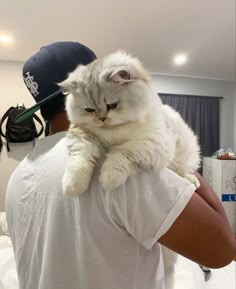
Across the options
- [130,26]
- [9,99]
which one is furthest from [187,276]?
[9,99]

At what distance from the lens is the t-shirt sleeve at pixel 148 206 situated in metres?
0.52

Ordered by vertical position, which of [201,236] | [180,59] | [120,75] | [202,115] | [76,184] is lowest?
[201,236]

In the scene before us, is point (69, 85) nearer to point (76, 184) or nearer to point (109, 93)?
point (109, 93)

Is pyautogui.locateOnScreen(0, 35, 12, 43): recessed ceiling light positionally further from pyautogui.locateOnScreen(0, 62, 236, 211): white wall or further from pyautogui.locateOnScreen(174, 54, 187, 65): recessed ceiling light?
pyautogui.locateOnScreen(174, 54, 187, 65): recessed ceiling light

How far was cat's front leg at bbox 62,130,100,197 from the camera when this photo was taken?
0.55 meters

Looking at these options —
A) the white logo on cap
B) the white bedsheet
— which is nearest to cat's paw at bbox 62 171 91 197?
the white logo on cap

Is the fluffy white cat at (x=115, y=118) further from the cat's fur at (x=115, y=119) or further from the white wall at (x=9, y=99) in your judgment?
the white wall at (x=9, y=99)

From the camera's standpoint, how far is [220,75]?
403 cm

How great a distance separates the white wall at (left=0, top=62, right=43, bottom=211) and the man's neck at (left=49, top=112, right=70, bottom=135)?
2678 mm

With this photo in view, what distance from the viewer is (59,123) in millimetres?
798

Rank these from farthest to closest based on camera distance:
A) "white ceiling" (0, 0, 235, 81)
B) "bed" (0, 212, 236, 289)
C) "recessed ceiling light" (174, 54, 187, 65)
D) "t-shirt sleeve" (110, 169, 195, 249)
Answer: "recessed ceiling light" (174, 54, 187, 65)
"white ceiling" (0, 0, 235, 81)
"bed" (0, 212, 236, 289)
"t-shirt sleeve" (110, 169, 195, 249)

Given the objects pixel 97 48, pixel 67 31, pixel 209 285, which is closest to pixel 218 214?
pixel 209 285

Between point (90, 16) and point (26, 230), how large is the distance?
6.11ft

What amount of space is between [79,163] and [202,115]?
398cm
